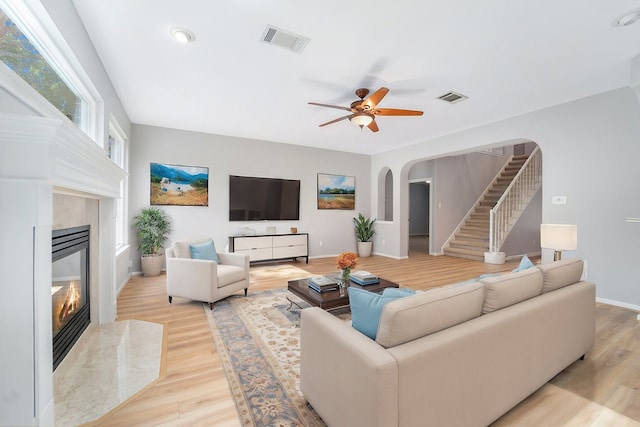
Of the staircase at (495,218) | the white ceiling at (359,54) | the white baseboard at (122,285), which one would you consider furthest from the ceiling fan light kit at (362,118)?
the staircase at (495,218)

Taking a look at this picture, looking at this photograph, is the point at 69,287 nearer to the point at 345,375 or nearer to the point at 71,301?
the point at 71,301

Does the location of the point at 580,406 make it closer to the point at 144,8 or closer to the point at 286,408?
the point at 286,408

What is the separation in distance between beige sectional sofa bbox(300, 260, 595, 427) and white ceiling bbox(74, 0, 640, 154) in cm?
206

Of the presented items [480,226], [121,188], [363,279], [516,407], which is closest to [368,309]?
[516,407]

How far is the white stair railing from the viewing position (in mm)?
6449

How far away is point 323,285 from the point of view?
290 cm

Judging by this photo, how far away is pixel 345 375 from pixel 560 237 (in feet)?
9.45

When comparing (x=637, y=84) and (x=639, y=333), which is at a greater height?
(x=637, y=84)

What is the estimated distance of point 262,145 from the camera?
Result: 6.09 m

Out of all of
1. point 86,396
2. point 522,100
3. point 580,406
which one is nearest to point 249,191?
point 86,396

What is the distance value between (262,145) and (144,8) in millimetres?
3917

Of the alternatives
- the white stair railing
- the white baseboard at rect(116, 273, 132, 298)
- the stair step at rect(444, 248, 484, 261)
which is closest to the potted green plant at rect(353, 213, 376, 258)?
the stair step at rect(444, 248, 484, 261)

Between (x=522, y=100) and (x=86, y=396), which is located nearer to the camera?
(x=86, y=396)

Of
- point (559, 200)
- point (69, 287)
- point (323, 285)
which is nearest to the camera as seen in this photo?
point (69, 287)
